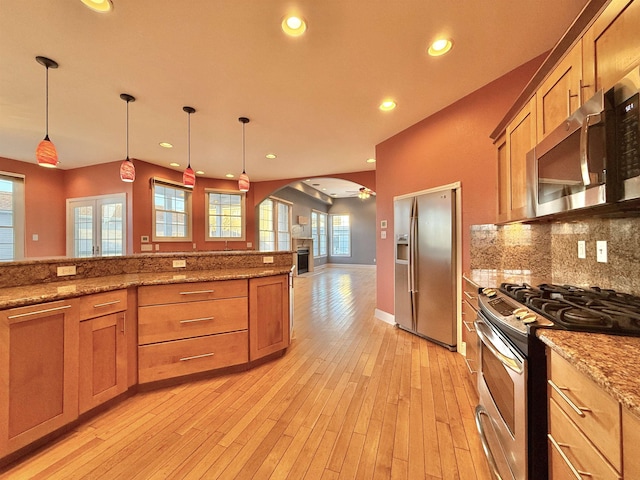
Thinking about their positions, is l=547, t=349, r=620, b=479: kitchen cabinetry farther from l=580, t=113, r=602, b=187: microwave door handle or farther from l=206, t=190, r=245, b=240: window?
l=206, t=190, r=245, b=240: window

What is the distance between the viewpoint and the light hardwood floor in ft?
4.55

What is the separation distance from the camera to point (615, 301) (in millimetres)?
1239

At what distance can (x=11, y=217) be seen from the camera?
4.79m

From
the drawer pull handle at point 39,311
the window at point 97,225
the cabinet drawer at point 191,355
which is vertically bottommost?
the cabinet drawer at point 191,355

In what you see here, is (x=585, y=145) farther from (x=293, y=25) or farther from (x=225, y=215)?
(x=225, y=215)

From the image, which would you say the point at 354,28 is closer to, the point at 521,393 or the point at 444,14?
the point at 444,14

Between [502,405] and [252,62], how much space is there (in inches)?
113

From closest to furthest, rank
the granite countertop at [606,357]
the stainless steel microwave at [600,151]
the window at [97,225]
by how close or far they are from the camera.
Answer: the granite countertop at [606,357] < the stainless steel microwave at [600,151] < the window at [97,225]

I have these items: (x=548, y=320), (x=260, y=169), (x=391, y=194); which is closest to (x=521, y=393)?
(x=548, y=320)

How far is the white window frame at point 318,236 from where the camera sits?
10126 mm

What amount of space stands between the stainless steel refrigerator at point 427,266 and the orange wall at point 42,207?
6830mm

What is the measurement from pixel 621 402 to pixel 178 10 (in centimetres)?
269

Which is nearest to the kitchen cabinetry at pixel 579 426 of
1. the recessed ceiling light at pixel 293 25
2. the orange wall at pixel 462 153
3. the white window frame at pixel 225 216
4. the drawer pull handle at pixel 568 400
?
the drawer pull handle at pixel 568 400

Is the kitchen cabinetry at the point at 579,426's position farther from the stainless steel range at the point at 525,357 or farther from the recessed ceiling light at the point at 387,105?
the recessed ceiling light at the point at 387,105
